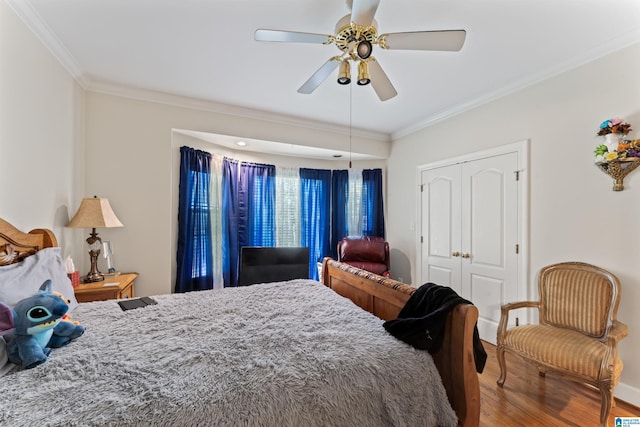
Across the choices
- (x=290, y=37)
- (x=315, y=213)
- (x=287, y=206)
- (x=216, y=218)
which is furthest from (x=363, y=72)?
(x=315, y=213)

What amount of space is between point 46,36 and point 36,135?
0.73 m

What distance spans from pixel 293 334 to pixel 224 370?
42 centimetres

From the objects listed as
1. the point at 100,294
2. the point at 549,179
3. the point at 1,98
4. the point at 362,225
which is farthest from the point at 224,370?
the point at 362,225

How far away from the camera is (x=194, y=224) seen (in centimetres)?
337

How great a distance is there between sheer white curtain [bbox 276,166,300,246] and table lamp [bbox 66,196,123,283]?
6.94ft

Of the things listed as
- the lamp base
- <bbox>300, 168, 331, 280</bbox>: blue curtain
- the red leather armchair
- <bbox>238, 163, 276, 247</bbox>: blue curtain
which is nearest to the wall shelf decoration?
the red leather armchair

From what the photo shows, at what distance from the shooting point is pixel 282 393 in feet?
3.40

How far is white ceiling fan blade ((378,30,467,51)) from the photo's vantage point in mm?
1426

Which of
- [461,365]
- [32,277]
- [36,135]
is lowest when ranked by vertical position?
[461,365]

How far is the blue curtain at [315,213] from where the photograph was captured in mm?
4375

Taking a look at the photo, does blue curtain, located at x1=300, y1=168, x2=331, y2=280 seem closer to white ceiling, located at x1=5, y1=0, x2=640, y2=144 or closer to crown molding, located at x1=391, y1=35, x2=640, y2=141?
white ceiling, located at x1=5, y1=0, x2=640, y2=144

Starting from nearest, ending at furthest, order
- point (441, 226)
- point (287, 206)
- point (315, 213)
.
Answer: point (441, 226) → point (287, 206) → point (315, 213)

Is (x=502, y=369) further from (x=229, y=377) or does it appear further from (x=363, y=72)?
(x=363, y=72)

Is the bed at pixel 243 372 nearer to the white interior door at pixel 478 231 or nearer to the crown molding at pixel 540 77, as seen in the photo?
the white interior door at pixel 478 231
